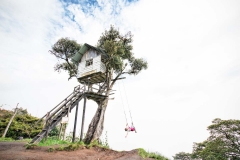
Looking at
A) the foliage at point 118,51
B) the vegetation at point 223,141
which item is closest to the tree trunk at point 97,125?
the foliage at point 118,51

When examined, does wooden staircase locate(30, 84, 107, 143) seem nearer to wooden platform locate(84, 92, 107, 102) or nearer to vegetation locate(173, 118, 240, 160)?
wooden platform locate(84, 92, 107, 102)

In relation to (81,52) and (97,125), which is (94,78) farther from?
(97,125)

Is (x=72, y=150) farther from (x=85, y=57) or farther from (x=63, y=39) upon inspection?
(x=63, y=39)

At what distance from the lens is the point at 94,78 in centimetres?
1689

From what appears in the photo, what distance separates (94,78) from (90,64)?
170 cm

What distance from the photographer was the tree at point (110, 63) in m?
14.6

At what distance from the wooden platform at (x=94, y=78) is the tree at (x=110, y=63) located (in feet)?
2.03

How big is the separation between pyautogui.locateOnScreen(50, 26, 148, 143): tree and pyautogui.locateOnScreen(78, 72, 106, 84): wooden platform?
0.62 meters

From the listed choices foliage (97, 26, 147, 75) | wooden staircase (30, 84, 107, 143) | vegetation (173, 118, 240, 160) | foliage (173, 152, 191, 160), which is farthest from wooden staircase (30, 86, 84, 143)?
foliage (173, 152, 191, 160)

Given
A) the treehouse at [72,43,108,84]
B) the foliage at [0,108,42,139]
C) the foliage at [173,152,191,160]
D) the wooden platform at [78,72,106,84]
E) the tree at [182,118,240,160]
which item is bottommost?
the foliage at [173,152,191,160]

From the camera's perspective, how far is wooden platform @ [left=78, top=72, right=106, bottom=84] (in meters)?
16.0

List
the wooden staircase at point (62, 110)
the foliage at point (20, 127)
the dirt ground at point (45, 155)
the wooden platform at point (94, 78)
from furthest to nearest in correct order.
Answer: the foliage at point (20, 127), the wooden platform at point (94, 78), the wooden staircase at point (62, 110), the dirt ground at point (45, 155)

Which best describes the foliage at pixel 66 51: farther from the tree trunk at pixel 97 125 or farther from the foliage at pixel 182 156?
the foliage at pixel 182 156

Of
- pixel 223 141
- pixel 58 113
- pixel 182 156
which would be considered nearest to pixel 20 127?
pixel 58 113
